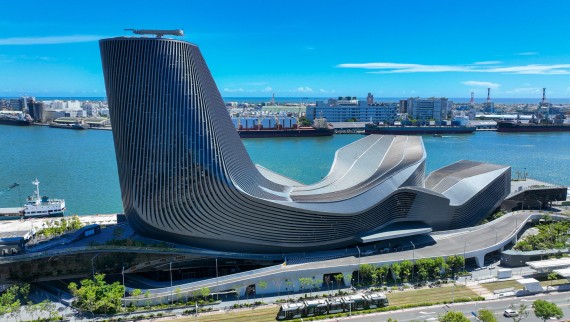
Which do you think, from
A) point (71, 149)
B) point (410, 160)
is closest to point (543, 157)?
point (410, 160)

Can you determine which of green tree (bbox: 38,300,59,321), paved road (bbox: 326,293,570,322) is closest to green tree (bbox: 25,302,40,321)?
green tree (bbox: 38,300,59,321)

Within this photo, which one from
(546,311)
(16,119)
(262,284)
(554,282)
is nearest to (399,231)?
(554,282)

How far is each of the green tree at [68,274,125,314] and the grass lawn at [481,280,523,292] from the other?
1206 inches

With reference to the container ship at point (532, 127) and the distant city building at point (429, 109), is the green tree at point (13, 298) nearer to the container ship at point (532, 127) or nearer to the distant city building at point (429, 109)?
the container ship at point (532, 127)

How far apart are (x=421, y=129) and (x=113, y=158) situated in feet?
389

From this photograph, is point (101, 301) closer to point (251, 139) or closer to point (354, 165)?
point (354, 165)

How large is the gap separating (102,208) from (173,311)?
33.1m

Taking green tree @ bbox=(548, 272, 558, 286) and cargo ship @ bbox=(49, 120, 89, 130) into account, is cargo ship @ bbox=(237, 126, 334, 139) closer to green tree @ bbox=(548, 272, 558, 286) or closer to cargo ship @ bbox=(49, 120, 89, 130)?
cargo ship @ bbox=(49, 120, 89, 130)

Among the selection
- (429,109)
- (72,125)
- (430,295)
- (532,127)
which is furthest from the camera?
(429,109)

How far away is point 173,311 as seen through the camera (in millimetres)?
31609

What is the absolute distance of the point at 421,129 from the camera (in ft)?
540

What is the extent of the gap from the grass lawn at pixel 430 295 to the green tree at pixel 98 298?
849 inches

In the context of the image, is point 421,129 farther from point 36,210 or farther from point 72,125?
point 72,125

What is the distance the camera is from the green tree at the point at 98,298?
30.7m
